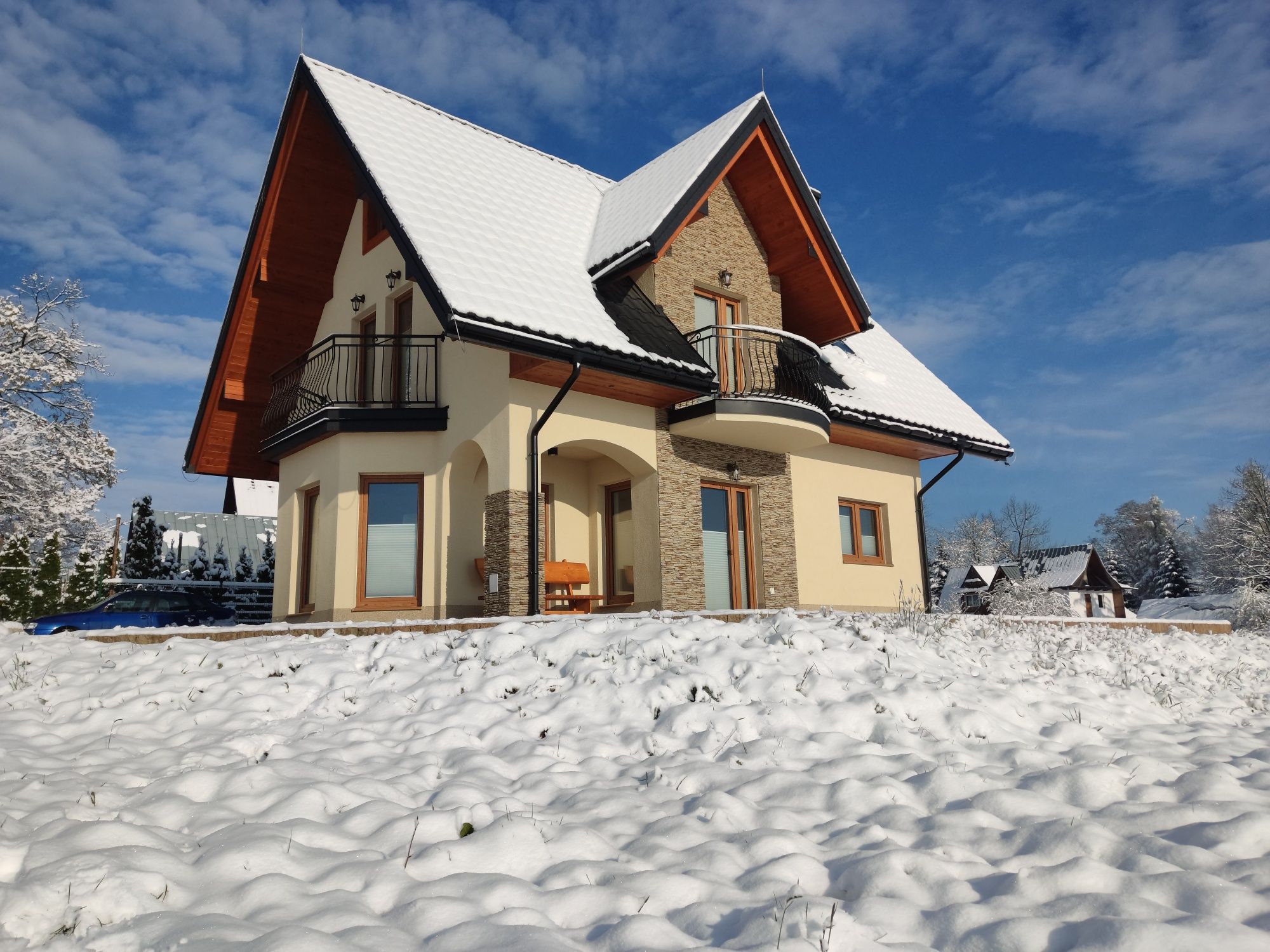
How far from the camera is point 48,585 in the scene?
22.2m

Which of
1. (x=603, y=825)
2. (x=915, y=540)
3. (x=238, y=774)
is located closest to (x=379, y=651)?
(x=238, y=774)

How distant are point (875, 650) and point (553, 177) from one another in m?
12.0

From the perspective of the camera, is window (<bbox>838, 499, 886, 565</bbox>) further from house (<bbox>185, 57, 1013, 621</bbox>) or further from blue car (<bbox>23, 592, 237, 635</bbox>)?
blue car (<bbox>23, 592, 237, 635</bbox>)

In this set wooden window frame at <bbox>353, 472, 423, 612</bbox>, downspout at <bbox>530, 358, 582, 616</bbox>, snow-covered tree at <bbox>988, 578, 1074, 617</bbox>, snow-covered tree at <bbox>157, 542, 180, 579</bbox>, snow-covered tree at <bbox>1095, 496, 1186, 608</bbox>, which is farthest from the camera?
snow-covered tree at <bbox>1095, 496, 1186, 608</bbox>

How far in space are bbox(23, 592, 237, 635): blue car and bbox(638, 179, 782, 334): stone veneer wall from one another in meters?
8.10

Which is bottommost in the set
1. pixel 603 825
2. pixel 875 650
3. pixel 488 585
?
pixel 603 825

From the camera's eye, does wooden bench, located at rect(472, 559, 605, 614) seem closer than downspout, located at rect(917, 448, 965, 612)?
Yes

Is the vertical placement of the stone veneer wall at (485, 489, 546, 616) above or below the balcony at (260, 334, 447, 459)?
below

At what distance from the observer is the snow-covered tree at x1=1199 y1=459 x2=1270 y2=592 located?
1374 inches

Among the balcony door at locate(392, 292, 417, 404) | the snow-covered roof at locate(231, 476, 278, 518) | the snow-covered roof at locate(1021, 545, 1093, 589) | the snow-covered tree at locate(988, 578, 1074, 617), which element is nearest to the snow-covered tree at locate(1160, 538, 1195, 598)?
the snow-covered roof at locate(1021, 545, 1093, 589)

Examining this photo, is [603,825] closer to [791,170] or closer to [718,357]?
[718,357]

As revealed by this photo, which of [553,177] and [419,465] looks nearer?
[419,465]

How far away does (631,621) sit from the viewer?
7.83 m

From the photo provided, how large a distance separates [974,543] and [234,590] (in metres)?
59.2
